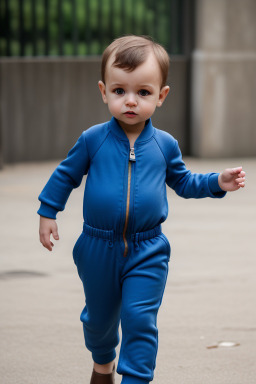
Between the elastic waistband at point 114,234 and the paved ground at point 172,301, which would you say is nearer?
the elastic waistband at point 114,234

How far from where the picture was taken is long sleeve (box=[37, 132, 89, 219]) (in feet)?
11.5

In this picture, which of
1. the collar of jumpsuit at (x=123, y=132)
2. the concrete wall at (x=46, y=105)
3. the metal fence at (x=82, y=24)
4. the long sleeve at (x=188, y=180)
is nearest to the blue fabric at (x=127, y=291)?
the long sleeve at (x=188, y=180)

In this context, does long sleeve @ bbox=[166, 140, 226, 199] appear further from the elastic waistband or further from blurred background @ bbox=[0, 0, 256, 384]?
blurred background @ bbox=[0, 0, 256, 384]

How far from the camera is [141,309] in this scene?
3.34m

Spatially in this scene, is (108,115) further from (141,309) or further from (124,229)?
(141,309)

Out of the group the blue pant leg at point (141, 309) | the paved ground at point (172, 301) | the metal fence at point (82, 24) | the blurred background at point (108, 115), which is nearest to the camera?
the blue pant leg at point (141, 309)

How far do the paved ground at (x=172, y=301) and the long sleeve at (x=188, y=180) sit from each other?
3.04 feet

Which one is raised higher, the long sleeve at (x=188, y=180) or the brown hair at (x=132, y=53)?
the brown hair at (x=132, y=53)

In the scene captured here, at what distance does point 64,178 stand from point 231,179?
2.18 feet

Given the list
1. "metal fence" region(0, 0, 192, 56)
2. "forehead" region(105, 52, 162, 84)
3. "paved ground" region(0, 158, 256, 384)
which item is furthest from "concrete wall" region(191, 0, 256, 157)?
"forehead" region(105, 52, 162, 84)

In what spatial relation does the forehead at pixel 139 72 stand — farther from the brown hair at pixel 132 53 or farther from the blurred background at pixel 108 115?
the blurred background at pixel 108 115

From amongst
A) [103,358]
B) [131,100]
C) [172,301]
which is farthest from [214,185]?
[172,301]

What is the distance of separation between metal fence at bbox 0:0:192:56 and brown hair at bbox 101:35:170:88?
7.96m

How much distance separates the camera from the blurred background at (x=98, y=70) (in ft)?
37.4
